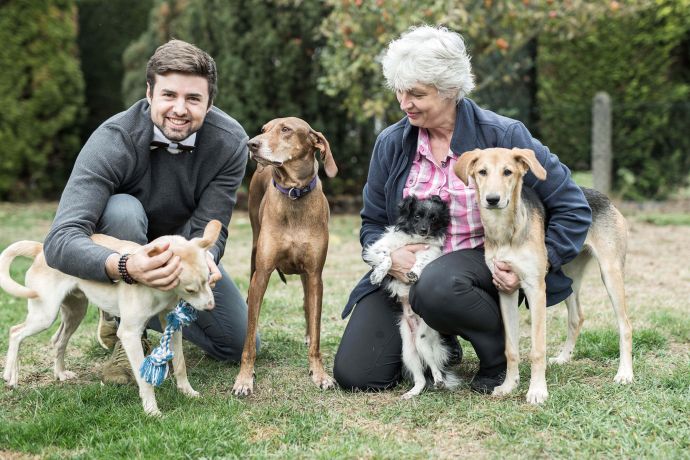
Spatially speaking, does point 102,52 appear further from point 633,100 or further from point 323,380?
point 323,380

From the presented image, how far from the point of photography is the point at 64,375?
13.6ft

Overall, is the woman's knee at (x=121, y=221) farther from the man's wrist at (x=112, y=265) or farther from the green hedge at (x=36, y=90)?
the green hedge at (x=36, y=90)

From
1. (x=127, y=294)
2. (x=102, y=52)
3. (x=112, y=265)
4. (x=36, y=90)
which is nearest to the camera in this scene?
(x=112, y=265)

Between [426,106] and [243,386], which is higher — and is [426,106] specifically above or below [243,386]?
above

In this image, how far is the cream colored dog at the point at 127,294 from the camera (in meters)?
3.31

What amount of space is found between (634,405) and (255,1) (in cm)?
A: 814

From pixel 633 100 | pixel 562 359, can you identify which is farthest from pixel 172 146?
pixel 633 100

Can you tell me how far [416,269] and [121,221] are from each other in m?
1.57

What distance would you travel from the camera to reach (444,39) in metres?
3.93

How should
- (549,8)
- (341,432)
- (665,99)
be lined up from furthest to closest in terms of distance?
(665,99), (549,8), (341,432)

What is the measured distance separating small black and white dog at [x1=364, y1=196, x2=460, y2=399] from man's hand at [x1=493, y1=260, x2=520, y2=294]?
1.32ft

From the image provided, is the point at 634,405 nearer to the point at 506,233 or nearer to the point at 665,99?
the point at 506,233

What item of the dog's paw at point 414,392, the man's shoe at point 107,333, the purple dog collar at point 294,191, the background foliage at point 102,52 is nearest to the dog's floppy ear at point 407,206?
the purple dog collar at point 294,191

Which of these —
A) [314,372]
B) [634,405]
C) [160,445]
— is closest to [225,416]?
[160,445]
